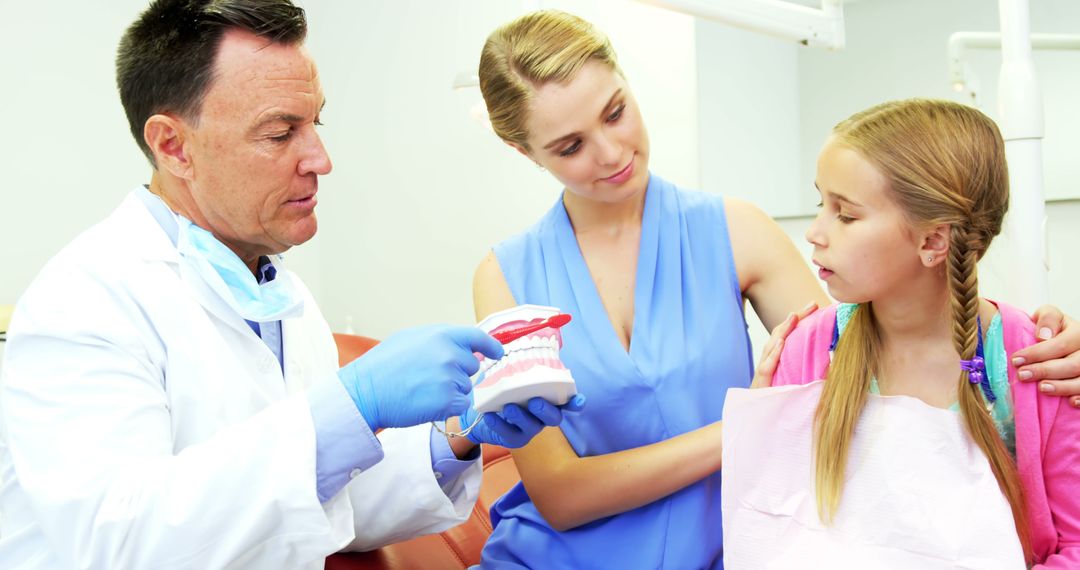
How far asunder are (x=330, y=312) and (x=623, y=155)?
8.72 ft

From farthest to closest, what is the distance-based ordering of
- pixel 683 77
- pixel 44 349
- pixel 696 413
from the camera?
pixel 683 77 → pixel 696 413 → pixel 44 349

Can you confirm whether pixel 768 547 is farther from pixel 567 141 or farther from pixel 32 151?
pixel 32 151

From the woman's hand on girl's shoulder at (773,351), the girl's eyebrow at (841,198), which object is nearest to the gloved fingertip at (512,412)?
the woman's hand on girl's shoulder at (773,351)

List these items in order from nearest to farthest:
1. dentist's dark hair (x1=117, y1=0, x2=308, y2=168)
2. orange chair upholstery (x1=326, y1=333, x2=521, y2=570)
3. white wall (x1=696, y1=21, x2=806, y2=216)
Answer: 1. dentist's dark hair (x1=117, y1=0, x2=308, y2=168)
2. orange chair upholstery (x1=326, y1=333, x2=521, y2=570)
3. white wall (x1=696, y1=21, x2=806, y2=216)

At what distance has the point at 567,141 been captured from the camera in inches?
58.8

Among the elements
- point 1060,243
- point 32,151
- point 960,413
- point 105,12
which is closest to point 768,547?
point 960,413

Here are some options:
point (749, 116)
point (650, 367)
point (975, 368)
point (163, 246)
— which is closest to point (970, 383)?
point (975, 368)

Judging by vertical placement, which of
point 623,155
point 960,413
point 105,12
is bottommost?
point 960,413

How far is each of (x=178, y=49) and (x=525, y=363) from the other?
654 millimetres

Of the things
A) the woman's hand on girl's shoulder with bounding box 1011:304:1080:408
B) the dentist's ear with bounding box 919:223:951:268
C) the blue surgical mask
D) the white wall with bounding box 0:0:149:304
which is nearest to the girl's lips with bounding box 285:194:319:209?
the blue surgical mask

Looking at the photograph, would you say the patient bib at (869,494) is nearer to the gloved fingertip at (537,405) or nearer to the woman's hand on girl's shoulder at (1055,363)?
the woman's hand on girl's shoulder at (1055,363)

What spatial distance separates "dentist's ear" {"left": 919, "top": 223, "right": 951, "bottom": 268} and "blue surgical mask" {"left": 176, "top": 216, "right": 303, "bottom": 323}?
0.88 meters

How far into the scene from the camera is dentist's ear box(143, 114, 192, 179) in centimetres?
133

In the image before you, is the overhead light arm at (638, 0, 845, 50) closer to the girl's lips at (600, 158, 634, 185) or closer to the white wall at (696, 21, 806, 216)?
the girl's lips at (600, 158, 634, 185)
